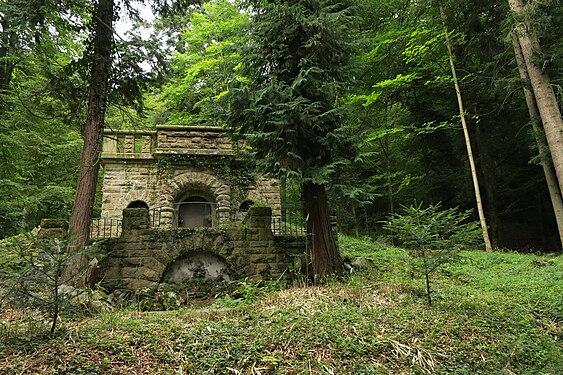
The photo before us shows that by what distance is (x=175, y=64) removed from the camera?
15.0m

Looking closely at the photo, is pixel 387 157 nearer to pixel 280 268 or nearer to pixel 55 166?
pixel 280 268

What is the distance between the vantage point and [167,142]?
10742 mm

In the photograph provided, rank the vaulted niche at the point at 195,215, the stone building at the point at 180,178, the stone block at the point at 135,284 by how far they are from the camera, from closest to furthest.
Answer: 1. the stone block at the point at 135,284
2. the stone building at the point at 180,178
3. the vaulted niche at the point at 195,215

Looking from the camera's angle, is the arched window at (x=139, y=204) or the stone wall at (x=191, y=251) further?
the arched window at (x=139, y=204)

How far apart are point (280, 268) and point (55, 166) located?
10.1 meters

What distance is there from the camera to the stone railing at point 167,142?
415 inches

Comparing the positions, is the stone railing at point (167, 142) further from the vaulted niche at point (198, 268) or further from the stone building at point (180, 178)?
the vaulted niche at point (198, 268)

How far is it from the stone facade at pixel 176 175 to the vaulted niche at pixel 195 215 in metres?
0.09

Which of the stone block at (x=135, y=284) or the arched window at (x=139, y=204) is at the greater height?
the arched window at (x=139, y=204)

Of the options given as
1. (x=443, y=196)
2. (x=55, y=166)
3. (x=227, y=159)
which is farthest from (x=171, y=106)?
(x=443, y=196)

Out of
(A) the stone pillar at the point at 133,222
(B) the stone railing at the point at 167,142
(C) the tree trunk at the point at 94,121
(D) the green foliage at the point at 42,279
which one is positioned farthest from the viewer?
(B) the stone railing at the point at 167,142

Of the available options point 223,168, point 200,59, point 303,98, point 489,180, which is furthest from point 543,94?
point 200,59

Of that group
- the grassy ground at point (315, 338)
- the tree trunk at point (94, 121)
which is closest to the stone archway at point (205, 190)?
the tree trunk at point (94, 121)

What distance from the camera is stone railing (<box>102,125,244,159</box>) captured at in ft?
34.6
